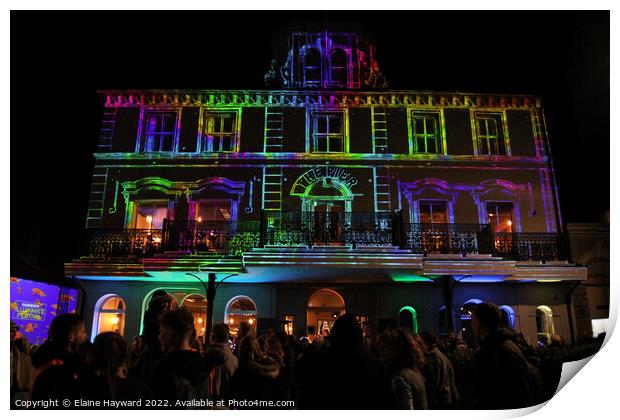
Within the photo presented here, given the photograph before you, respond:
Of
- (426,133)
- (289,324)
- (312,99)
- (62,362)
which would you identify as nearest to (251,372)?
(62,362)

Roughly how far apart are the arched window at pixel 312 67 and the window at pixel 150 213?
6751 millimetres

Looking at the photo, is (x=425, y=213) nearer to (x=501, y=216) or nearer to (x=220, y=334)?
(x=501, y=216)

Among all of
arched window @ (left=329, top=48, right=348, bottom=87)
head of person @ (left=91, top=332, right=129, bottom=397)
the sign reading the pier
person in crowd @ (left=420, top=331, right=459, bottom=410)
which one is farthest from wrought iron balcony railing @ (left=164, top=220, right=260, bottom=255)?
head of person @ (left=91, top=332, right=129, bottom=397)

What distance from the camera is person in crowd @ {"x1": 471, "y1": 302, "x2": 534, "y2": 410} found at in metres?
4.62

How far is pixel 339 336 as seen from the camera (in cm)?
428

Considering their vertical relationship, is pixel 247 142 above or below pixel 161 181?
above

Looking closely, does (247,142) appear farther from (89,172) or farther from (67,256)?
(67,256)

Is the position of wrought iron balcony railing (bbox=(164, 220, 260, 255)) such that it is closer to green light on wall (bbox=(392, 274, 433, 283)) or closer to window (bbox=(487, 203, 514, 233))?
green light on wall (bbox=(392, 274, 433, 283))

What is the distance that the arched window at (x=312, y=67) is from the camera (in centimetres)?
1689

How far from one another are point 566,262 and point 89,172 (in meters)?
16.4

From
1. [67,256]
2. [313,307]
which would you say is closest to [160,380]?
[313,307]

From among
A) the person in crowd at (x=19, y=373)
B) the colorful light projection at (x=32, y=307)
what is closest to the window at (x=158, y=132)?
the colorful light projection at (x=32, y=307)

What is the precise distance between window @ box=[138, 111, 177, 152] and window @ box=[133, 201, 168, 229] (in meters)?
1.94

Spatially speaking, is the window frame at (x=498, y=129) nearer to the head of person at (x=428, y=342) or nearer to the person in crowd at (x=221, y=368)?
the head of person at (x=428, y=342)
